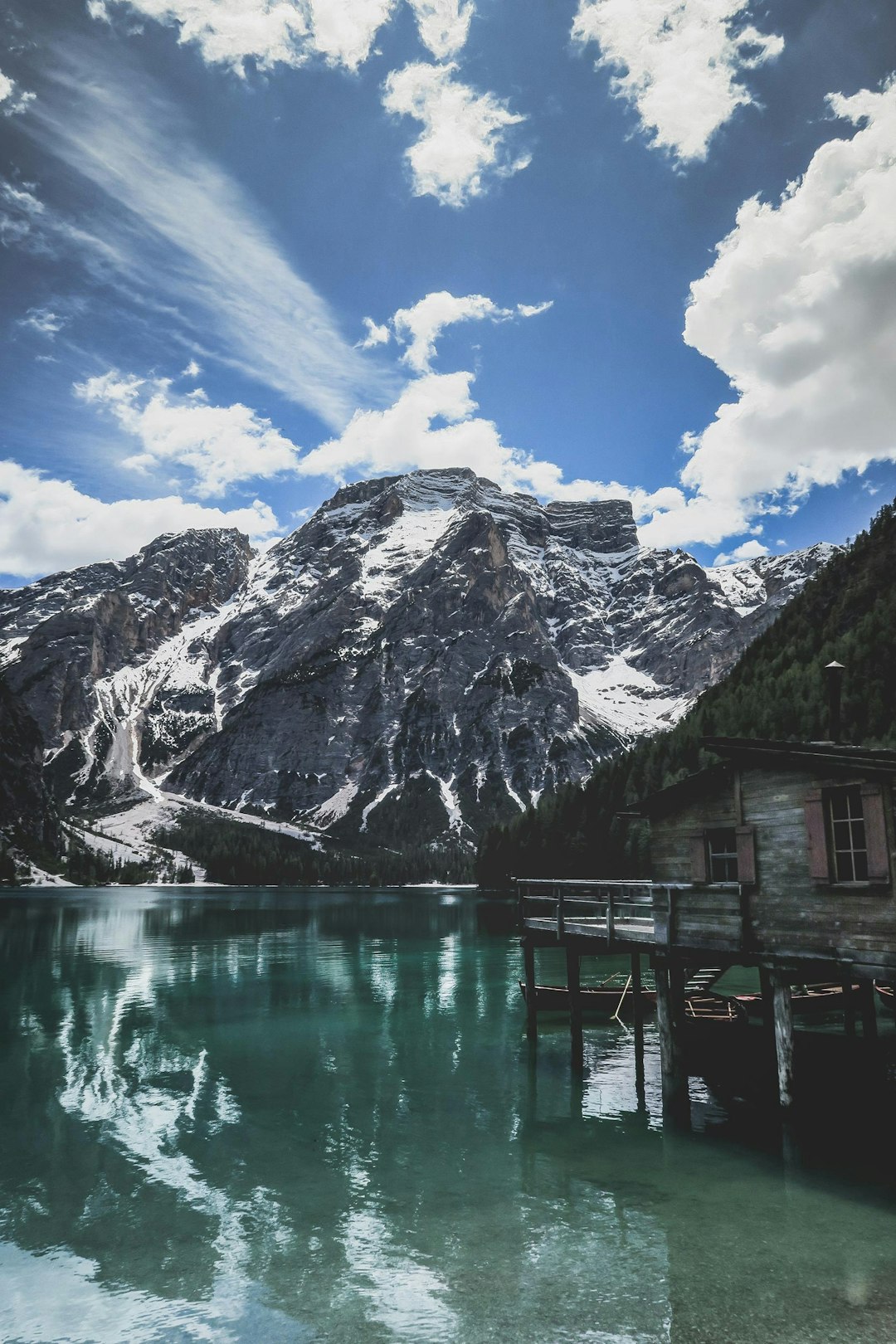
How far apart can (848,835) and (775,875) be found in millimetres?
2766

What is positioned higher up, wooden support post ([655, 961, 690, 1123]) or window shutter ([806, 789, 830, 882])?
window shutter ([806, 789, 830, 882])

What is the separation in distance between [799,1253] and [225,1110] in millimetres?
18094

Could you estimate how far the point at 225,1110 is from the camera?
1081 inches

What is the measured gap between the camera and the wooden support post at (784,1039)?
23.2 meters

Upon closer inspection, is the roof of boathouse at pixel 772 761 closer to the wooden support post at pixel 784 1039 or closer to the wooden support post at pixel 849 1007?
the wooden support post at pixel 784 1039

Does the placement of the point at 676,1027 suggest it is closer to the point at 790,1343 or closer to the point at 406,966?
the point at 790,1343

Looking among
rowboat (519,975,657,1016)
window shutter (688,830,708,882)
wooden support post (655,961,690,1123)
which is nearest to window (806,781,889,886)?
window shutter (688,830,708,882)

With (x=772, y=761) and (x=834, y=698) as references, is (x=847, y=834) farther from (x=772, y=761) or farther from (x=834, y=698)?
(x=834, y=698)

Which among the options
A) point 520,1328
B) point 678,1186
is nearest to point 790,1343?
point 520,1328

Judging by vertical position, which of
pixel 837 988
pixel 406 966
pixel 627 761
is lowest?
pixel 406 966

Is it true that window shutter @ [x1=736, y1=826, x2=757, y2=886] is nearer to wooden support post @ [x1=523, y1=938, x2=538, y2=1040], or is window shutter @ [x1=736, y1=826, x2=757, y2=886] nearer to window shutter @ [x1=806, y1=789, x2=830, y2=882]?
window shutter @ [x1=806, y1=789, x2=830, y2=882]

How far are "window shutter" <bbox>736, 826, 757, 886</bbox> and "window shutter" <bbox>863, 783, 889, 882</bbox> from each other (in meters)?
3.94

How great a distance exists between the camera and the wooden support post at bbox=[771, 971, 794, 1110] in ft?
76.0

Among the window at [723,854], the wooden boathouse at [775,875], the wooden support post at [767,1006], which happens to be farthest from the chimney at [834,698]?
the wooden support post at [767,1006]
